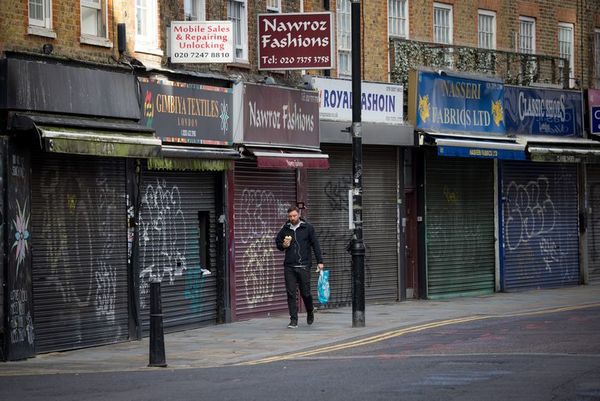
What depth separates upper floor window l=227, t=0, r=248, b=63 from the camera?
82.1 feet

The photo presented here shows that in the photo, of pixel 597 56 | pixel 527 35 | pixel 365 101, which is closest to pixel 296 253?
pixel 365 101

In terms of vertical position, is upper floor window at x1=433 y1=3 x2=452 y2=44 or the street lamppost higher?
upper floor window at x1=433 y1=3 x2=452 y2=44

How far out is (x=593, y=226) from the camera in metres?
35.9

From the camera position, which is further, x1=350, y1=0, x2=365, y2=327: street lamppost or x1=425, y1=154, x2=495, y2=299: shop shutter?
x1=425, y1=154, x2=495, y2=299: shop shutter

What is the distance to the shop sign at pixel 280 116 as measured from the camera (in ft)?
80.7

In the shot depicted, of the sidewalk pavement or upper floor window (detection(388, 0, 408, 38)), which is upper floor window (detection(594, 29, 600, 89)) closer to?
upper floor window (detection(388, 0, 408, 38))

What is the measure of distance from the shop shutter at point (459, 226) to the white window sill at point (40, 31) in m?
12.3

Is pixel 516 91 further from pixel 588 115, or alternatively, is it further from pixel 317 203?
pixel 317 203

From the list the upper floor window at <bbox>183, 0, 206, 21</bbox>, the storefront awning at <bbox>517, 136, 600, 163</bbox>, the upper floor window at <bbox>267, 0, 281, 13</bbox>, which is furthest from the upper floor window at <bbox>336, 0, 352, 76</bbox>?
the storefront awning at <bbox>517, 136, 600, 163</bbox>

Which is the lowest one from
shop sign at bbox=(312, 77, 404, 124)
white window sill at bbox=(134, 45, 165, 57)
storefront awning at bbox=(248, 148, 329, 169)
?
storefront awning at bbox=(248, 148, 329, 169)

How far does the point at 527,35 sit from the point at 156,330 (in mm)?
20729

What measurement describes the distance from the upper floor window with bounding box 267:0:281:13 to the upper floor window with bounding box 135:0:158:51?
4.14 metres

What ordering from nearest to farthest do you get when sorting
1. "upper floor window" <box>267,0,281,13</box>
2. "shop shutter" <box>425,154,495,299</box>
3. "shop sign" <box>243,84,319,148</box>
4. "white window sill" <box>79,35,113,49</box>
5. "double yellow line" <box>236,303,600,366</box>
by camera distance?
1. "double yellow line" <box>236,303,600,366</box>
2. "white window sill" <box>79,35,113,49</box>
3. "shop sign" <box>243,84,319,148</box>
4. "upper floor window" <box>267,0,281,13</box>
5. "shop shutter" <box>425,154,495,299</box>

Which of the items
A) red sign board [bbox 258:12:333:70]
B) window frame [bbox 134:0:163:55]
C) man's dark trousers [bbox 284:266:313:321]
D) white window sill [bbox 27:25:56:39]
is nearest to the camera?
white window sill [bbox 27:25:56:39]
